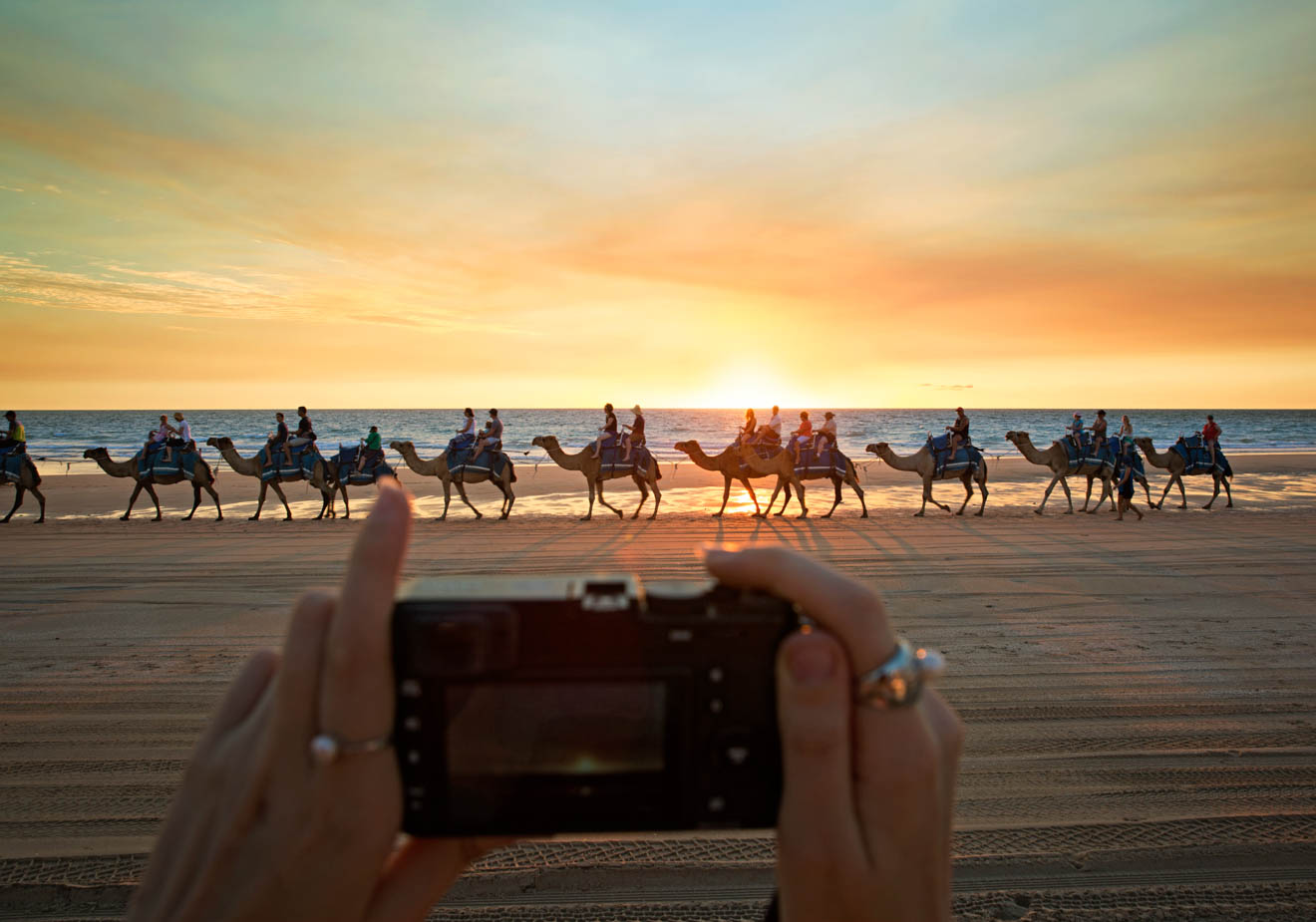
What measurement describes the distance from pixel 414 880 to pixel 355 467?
1762cm

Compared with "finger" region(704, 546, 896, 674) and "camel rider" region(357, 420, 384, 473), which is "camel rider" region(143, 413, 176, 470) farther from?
"finger" region(704, 546, 896, 674)

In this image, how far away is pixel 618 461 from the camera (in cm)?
1700

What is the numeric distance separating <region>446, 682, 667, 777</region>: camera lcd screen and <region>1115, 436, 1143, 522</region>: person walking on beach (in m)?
17.4

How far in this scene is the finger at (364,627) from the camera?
2.76ft

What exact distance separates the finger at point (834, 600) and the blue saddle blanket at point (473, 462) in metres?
16.2

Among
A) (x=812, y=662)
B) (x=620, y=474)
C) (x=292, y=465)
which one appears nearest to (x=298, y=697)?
(x=812, y=662)

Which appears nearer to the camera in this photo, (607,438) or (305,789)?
(305,789)

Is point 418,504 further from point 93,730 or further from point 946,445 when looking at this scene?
point 93,730

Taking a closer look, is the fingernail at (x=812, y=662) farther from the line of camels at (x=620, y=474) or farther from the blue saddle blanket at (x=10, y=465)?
the blue saddle blanket at (x=10, y=465)

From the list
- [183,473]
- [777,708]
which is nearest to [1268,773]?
[777,708]

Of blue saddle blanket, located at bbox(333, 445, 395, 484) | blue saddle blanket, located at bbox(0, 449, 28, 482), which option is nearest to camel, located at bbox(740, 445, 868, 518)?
blue saddle blanket, located at bbox(333, 445, 395, 484)

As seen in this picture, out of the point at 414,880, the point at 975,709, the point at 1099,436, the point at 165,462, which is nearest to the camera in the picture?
the point at 414,880

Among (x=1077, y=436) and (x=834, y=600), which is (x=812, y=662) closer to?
(x=834, y=600)

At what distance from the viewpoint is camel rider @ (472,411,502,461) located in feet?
55.2
